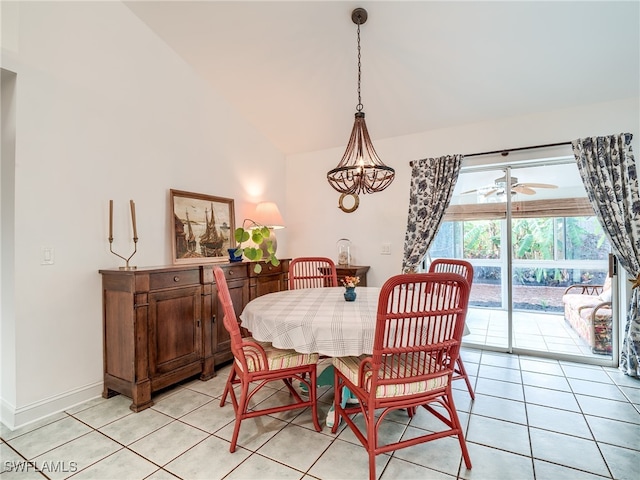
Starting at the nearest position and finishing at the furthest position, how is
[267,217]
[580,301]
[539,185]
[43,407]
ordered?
1. [43,407]
2. [580,301]
3. [539,185]
4. [267,217]

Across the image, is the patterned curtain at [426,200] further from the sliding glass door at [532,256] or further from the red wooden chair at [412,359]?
the red wooden chair at [412,359]

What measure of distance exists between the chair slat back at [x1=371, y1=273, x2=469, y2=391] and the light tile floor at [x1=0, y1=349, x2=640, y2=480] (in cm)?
51

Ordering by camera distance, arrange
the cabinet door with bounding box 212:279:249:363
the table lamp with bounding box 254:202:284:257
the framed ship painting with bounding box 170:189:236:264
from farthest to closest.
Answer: the table lamp with bounding box 254:202:284:257
the framed ship painting with bounding box 170:189:236:264
the cabinet door with bounding box 212:279:249:363

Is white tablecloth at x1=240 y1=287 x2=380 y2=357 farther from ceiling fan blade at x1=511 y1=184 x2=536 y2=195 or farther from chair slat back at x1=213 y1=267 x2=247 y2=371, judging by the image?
ceiling fan blade at x1=511 y1=184 x2=536 y2=195

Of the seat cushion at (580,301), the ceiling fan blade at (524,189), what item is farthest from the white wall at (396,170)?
the seat cushion at (580,301)

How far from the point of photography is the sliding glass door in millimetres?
3117

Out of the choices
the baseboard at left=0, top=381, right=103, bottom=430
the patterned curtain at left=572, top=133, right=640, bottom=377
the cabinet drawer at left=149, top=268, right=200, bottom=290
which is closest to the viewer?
the baseboard at left=0, top=381, right=103, bottom=430

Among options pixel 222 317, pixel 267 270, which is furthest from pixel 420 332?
pixel 267 270

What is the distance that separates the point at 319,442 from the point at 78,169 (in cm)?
253

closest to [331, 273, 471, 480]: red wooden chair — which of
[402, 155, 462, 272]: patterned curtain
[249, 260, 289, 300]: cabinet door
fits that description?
[249, 260, 289, 300]: cabinet door

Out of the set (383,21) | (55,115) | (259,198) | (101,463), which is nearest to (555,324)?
(383,21)

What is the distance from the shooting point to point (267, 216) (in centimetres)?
379

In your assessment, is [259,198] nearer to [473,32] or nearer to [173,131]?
[173,131]

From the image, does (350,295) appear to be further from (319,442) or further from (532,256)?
(532,256)
